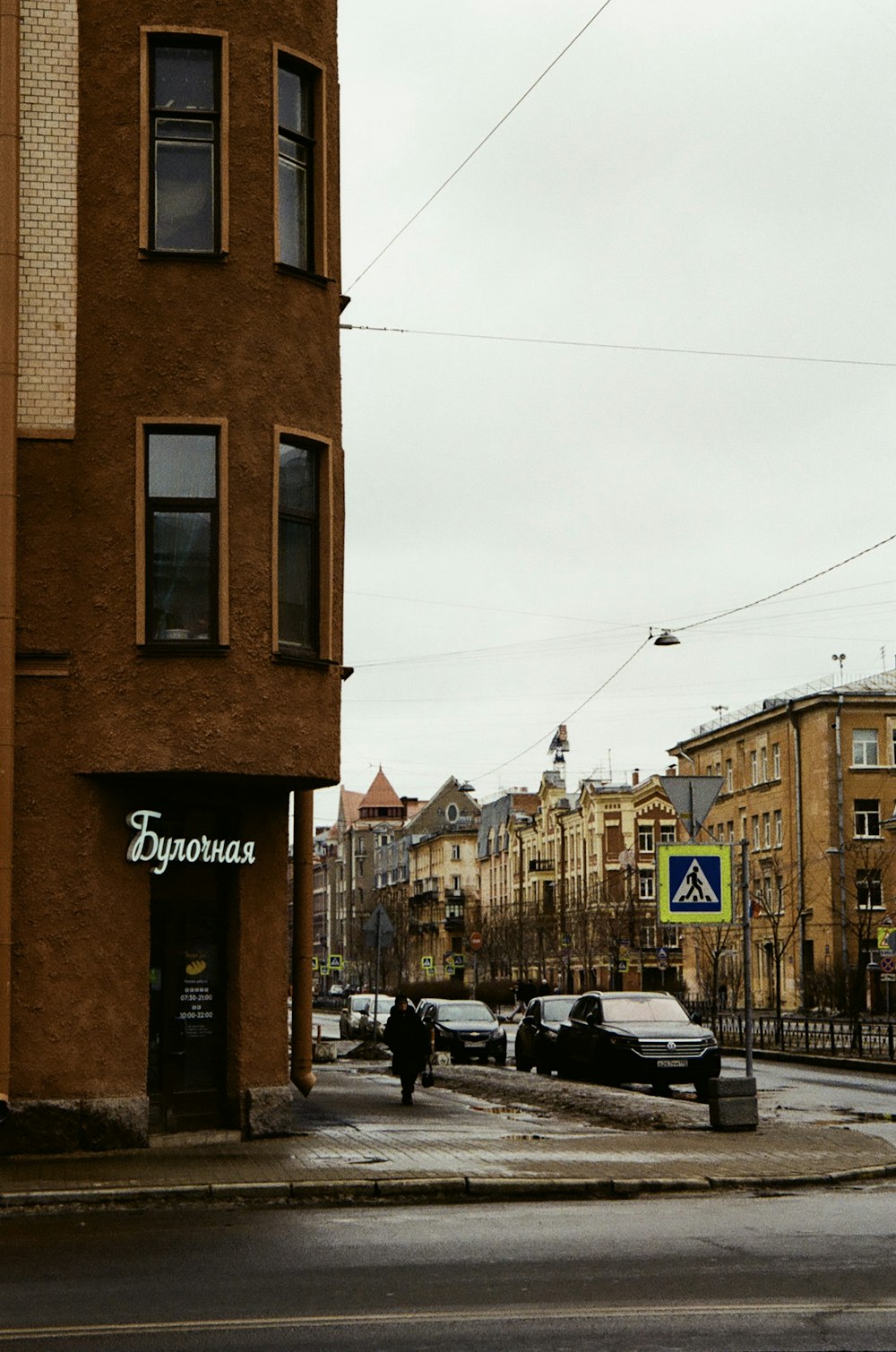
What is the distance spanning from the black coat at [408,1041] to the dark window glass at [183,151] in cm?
1279

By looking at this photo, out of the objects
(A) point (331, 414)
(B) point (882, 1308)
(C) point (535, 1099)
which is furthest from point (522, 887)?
(B) point (882, 1308)

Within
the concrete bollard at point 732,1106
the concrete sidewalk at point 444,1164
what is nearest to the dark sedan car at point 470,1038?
the concrete sidewalk at point 444,1164

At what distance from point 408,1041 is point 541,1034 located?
1007 centimetres

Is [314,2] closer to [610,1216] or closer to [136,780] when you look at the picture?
[136,780]

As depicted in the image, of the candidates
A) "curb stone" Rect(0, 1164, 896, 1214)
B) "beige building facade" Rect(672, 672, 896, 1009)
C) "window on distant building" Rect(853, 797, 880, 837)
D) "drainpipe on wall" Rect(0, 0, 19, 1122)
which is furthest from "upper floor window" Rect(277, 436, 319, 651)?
"window on distant building" Rect(853, 797, 880, 837)

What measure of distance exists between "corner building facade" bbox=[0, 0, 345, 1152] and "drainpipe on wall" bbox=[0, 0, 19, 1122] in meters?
0.04

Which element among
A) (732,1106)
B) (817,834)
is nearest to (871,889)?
(817,834)

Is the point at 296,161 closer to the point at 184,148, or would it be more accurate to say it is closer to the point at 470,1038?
the point at 184,148

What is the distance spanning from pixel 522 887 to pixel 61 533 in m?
118

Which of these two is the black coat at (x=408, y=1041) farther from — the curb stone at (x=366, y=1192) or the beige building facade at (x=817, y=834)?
the beige building facade at (x=817, y=834)

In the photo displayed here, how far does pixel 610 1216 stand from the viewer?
1370cm

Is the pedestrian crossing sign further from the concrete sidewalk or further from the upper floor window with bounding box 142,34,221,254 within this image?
the upper floor window with bounding box 142,34,221,254

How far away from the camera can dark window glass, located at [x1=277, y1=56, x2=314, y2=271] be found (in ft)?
65.7

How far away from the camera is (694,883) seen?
2277 cm
